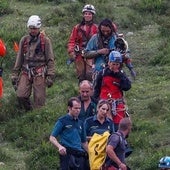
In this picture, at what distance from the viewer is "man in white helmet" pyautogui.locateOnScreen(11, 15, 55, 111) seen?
14094 millimetres

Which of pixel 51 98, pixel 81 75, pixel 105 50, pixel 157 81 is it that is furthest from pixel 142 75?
Answer: pixel 105 50

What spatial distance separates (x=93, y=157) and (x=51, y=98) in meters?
5.93

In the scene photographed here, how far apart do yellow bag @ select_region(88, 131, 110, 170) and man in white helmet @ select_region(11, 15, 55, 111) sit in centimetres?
398

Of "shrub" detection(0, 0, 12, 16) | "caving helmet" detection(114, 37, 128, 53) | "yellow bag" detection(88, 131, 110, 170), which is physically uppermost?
"caving helmet" detection(114, 37, 128, 53)

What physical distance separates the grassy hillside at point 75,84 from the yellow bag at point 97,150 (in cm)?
159

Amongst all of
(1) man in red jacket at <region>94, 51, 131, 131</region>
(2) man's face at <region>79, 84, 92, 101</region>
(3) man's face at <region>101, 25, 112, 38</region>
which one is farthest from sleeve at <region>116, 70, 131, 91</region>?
(3) man's face at <region>101, 25, 112, 38</region>

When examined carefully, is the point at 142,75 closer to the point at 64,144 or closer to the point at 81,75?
the point at 81,75

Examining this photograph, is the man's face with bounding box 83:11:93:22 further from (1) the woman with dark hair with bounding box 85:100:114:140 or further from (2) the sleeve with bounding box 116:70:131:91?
(1) the woman with dark hair with bounding box 85:100:114:140

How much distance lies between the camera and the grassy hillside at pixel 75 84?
1270cm

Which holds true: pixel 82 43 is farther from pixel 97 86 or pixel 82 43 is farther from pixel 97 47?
pixel 97 86

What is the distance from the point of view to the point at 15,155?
1307 cm

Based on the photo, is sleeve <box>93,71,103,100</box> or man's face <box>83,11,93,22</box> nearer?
sleeve <box>93,71,103,100</box>

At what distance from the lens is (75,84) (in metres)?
17.1

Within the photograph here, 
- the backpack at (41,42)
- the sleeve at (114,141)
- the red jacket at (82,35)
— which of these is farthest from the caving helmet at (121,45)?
the sleeve at (114,141)
